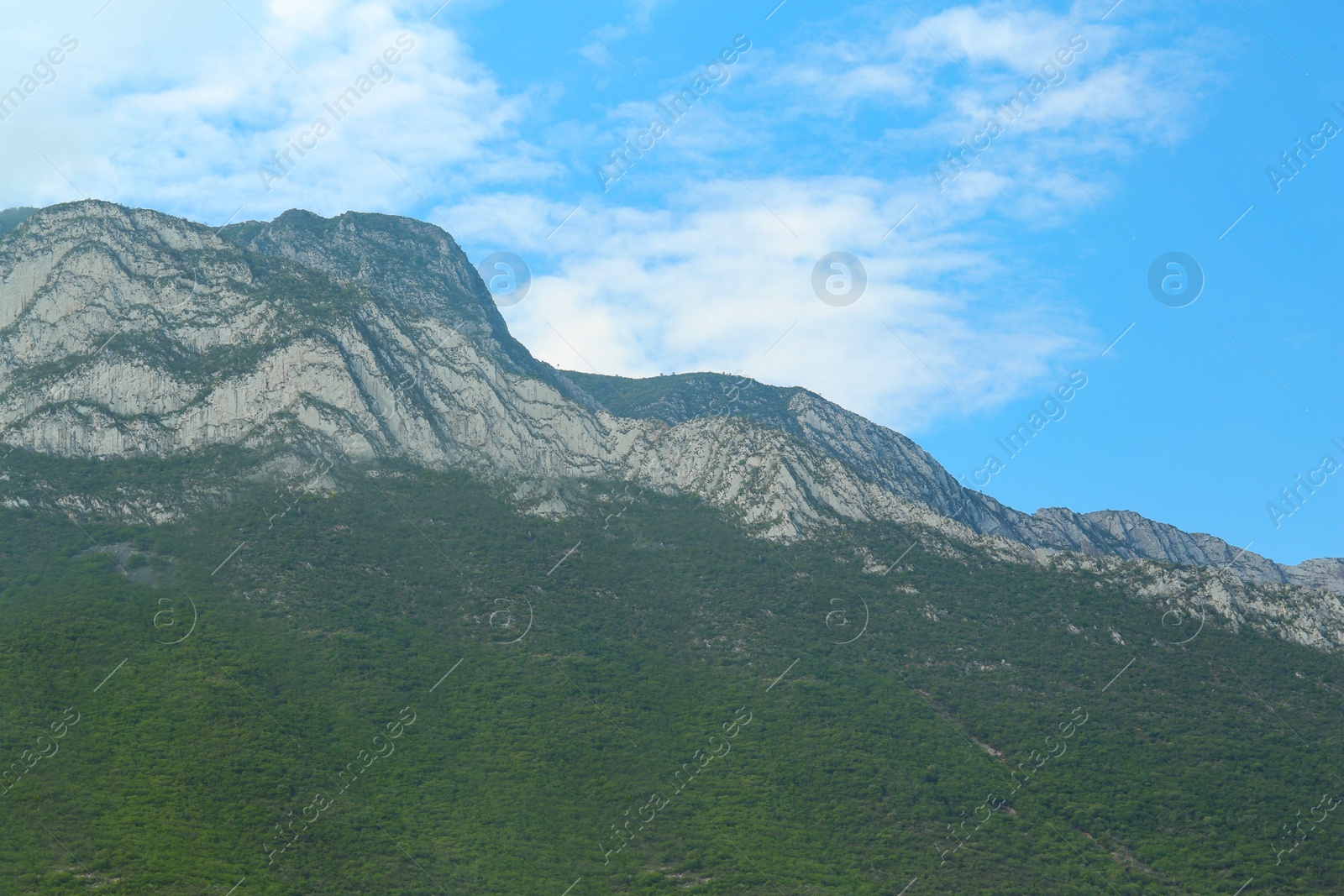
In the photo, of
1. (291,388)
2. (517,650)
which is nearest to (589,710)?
(517,650)

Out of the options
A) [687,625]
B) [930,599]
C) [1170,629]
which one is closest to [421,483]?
[687,625]

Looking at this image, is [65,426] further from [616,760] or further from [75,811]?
[616,760]

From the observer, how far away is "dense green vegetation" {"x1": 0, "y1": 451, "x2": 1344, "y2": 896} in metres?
86.7

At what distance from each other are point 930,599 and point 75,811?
288ft

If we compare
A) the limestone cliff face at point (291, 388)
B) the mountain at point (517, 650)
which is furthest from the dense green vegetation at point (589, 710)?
the limestone cliff face at point (291, 388)

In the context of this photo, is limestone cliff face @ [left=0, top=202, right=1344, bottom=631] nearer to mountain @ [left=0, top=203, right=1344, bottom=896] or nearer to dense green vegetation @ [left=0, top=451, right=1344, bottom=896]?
mountain @ [left=0, top=203, right=1344, bottom=896]

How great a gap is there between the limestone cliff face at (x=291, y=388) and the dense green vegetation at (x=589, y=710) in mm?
5393

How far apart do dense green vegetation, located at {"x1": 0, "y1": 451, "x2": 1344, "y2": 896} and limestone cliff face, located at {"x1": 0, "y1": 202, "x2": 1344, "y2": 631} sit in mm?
5393

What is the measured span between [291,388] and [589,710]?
61575 mm

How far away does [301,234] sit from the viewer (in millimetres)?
197875

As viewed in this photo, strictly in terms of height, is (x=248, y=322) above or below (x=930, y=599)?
above

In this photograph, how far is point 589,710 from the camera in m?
107

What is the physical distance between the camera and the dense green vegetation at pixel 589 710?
284ft

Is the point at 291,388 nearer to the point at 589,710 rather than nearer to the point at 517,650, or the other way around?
the point at 517,650
